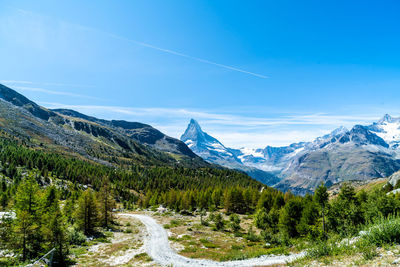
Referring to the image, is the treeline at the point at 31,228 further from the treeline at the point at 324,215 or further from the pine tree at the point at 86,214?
the treeline at the point at 324,215

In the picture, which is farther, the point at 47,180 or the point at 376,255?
the point at 47,180

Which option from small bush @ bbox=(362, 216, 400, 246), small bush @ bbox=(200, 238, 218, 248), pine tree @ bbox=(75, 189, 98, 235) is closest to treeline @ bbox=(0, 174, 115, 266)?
pine tree @ bbox=(75, 189, 98, 235)

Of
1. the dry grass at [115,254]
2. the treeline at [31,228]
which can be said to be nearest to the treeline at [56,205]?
the treeline at [31,228]

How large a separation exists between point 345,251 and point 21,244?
33.0 meters

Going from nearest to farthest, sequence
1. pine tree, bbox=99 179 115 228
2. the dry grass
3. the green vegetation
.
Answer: the green vegetation, the dry grass, pine tree, bbox=99 179 115 228

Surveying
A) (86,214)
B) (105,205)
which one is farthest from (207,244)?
(105,205)

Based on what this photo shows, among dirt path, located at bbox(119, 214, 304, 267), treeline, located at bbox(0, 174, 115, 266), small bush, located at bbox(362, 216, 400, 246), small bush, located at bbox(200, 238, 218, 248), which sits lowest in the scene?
small bush, located at bbox(200, 238, 218, 248)

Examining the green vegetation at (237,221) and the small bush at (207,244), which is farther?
the small bush at (207,244)

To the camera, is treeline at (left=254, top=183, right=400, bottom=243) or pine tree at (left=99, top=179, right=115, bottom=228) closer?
treeline at (left=254, top=183, right=400, bottom=243)

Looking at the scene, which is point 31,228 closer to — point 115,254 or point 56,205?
point 56,205

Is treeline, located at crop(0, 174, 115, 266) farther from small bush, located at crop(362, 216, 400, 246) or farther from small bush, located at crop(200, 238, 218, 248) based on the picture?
small bush, located at crop(362, 216, 400, 246)

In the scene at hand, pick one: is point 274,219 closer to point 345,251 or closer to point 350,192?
point 350,192

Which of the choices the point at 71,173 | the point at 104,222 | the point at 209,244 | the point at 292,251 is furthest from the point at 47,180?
the point at 292,251

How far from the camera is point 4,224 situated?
23.4 metres
